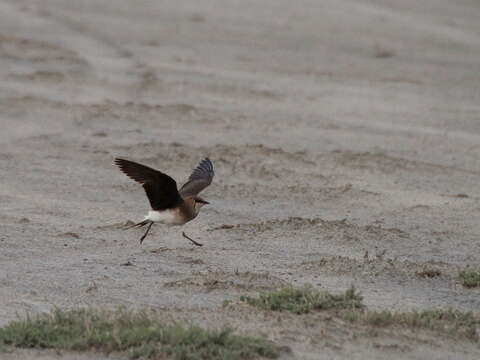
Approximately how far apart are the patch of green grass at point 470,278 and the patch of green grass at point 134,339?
192 centimetres

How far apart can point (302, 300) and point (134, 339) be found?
1164 mm

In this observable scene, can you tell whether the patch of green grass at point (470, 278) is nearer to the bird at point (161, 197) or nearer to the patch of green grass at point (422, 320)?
the patch of green grass at point (422, 320)

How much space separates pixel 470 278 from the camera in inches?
272

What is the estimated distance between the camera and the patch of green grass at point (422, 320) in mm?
5914

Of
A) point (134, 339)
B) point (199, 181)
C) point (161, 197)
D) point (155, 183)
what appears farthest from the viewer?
point (199, 181)

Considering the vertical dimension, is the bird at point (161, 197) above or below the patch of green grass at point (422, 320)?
above

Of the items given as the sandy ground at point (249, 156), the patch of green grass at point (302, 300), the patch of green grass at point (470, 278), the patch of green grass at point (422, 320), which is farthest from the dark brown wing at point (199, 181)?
the patch of green grass at point (422, 320)

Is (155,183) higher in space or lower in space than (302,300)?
higher

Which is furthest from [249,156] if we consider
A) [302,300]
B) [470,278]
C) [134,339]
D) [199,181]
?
[134,339]

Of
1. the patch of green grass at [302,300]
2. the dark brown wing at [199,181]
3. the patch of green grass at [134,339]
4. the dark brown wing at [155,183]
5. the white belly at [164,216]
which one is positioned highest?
the dark brown wing at [155,183]

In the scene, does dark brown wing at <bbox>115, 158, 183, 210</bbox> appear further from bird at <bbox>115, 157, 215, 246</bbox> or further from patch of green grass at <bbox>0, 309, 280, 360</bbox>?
patch of green grass at <bbox>0, 309, 280, 360</bbox>

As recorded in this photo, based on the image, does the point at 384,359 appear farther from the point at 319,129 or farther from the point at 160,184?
the point at 319,129

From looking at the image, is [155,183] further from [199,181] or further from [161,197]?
[199,181]

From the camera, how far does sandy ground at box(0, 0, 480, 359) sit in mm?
6699
